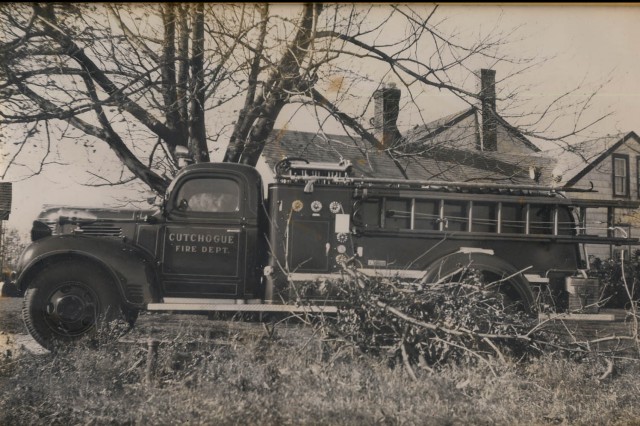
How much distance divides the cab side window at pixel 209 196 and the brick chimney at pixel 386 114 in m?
2.17

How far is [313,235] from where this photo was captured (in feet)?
18.5

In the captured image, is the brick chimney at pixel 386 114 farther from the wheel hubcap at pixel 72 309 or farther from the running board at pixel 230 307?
the wheel hubcap at pixel 72 309

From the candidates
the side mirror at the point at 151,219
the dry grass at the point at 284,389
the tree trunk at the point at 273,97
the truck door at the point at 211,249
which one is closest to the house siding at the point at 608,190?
the dry grass at the point at 284,389

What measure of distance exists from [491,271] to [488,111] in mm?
2503

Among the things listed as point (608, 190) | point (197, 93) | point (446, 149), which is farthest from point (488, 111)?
point (197, 93)

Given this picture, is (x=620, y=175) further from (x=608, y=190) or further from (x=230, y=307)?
(x=230, y=307)

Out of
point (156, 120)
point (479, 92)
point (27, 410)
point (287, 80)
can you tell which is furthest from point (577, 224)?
point (27, 410)

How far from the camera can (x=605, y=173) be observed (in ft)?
22.2

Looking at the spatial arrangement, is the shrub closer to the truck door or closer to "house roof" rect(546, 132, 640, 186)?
"house roof" rect(546, 132, 640, 186)

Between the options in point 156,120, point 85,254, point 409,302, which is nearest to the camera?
point 409,302

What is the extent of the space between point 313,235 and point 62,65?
344 cm

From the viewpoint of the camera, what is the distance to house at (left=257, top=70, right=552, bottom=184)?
695 cm

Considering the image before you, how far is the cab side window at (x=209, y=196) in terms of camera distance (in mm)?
5918

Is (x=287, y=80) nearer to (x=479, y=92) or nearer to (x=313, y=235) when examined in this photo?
(x=313, y=235)
